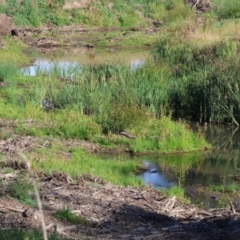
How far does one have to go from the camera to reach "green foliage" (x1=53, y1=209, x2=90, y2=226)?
24.1ft

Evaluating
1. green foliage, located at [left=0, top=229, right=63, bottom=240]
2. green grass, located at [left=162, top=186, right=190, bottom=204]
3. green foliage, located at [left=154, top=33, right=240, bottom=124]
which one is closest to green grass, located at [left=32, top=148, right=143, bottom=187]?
green grass, located at [left=162, top=186, right=190, bottom=204]

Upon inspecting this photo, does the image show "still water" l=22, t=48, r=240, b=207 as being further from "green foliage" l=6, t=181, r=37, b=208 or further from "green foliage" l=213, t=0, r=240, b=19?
"green foliage" l=213, t=0, r=240, b=19

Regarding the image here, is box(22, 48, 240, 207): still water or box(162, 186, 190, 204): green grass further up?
box(162, 186, 190, 204): green grass

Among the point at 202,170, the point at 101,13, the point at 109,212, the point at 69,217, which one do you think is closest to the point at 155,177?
the point at 202,170

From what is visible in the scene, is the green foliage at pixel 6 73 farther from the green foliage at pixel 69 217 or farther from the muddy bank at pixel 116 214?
the green foliage at pixel 69 217

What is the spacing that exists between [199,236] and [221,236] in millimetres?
238

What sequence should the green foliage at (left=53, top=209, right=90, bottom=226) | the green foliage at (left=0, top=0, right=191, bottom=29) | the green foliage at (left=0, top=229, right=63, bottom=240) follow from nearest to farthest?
the green foliage at (left=0, top=229, right=63, bottom=240) < the green foliage at (left=53, top=209, right=90, bottom=226) < the green foliage at (left=0, top=0, right=191, bottom=29)

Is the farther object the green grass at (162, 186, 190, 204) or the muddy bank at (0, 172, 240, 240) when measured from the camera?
the green grass at (162, 186, 190, 204)

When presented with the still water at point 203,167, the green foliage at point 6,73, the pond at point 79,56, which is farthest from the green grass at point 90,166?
the pond at point 79,56

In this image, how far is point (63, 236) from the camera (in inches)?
260

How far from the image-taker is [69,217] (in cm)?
736

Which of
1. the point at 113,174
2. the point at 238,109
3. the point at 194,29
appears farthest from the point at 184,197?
the point at 194,29

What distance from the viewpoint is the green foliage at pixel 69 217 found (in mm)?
7332

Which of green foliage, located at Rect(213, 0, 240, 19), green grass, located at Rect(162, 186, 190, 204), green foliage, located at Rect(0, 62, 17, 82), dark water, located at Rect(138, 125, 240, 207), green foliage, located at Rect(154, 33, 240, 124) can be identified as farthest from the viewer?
green foliage, located at Rect(213, 0, 240, 19)
